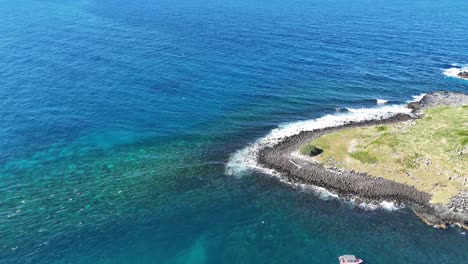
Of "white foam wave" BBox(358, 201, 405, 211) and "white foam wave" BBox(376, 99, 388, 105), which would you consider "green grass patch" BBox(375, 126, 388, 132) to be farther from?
"white foam wave" BBox(358, 201, 405, 211)

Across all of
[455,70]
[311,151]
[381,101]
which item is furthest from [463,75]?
[311,151]

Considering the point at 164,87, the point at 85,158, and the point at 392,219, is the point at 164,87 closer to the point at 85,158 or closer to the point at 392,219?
the point at 85,158

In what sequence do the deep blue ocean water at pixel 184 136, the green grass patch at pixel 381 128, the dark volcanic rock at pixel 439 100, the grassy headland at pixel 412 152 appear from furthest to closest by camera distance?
the dark volcanic rock at pixel 439 100
the green grass patch at pixel 381 128
the grassy headland at pixel 412 152
the deep blue ocean water at pixel 184 136

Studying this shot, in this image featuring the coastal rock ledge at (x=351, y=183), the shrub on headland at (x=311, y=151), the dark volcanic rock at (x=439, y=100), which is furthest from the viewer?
the dark volcanic rock at (x=439, y=100)

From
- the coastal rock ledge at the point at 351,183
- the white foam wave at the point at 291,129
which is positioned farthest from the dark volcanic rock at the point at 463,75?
the coastal rock ledge at the point at 351,183

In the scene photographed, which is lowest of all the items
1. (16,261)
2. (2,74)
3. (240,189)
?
(16,261)

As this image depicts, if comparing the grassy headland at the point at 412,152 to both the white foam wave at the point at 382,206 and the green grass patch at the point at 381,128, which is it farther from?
the white foam wave at the point at 382,206

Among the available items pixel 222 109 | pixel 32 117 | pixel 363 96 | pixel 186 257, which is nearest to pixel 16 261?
pixel 186 257

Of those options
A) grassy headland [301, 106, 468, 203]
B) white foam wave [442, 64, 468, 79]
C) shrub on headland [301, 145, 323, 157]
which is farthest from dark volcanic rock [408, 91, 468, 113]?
shrub on headland [301, 145, 323, 157]
